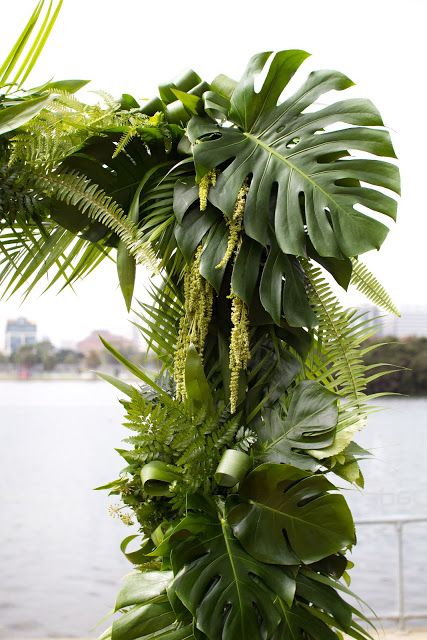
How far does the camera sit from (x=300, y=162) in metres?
1.68

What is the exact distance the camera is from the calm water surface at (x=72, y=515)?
19.6 metres

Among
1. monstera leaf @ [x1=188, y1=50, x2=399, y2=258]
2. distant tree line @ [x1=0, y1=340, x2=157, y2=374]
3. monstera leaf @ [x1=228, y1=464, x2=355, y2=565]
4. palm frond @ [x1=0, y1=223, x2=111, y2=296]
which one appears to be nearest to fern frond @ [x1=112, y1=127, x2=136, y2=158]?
monstera leaf @ [x1=188, y1=50, x2=399, y2=258]

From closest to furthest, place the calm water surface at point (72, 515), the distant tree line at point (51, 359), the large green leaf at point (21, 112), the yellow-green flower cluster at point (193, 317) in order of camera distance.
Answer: the large green leaf at point (21, 112), the yellow-green flower cluster at point (193, 317), the distant tree line at point (51, 359), the calm water surface at point (72, 515)

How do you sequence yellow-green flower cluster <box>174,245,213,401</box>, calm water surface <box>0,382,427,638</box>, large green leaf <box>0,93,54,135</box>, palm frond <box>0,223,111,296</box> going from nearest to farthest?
large green leaf <box>0,93,54,135</box>, yellow-green flower cluster <box>174,245,213,401</box>, palm frond <box>0,223,111,296</box>, calm water surface <box>0,382,427,638</box>

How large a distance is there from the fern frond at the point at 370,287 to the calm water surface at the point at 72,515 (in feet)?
54.4

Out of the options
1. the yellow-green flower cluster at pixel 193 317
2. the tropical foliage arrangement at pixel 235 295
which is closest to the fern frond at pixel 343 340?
the tropical foliage arrangement at pixel 235 295

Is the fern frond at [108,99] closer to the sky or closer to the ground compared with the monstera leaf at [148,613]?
closer to the sky

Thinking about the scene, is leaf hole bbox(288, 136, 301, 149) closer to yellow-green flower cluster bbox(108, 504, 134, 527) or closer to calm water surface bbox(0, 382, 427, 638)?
yellow-green flower cluster bbox(108, 504, 134, 527)

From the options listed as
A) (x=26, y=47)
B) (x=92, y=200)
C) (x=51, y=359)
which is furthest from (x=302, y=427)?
(x=51, y=359)

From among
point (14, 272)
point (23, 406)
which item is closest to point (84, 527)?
point (23, 406)

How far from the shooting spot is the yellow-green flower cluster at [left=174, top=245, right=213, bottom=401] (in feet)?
5.68

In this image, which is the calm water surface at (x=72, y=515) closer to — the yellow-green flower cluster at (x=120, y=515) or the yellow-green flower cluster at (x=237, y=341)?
the yellow-green flower cluster at (x=120, y=515)

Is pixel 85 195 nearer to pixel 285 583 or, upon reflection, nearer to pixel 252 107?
pixel 252 107

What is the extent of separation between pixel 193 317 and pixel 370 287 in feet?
1.39
